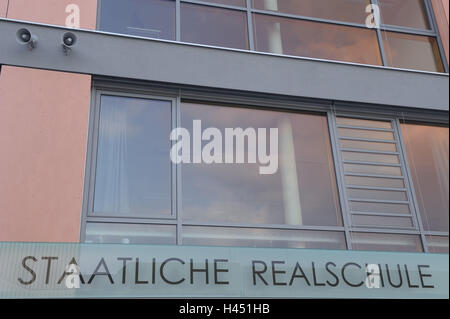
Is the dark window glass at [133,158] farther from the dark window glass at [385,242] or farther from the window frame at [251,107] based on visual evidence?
the dark window glass at [385,242]

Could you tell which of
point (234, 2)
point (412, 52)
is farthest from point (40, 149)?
point (412, 52)

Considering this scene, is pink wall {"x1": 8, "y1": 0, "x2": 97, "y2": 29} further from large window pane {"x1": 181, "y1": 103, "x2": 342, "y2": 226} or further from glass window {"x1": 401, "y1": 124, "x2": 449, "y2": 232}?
glass window {"x1": 401, "y1": 124, "x2": 449, "y2": 232}

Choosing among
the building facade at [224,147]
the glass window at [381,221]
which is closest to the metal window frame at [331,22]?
the building facade at [224,147]

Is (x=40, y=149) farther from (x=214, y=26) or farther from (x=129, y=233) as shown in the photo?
(x=214, y=26)

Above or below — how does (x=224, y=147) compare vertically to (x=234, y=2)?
below

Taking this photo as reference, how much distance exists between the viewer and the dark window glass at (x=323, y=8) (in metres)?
7.52

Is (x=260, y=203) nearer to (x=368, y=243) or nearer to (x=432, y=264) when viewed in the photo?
(x=368, y=243)

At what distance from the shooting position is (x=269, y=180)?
6.55 metres

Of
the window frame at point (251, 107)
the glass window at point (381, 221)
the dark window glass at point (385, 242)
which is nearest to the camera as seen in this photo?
the window frame at point (251, 107)

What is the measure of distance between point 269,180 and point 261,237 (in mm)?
825

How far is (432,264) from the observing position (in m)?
5.29

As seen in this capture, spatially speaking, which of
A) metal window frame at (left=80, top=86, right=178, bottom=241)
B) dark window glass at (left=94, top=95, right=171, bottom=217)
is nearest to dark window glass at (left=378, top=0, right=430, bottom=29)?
metal window frame at (left=80, top=86, right=178, bottom=241)

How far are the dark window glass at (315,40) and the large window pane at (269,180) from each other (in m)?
1.06

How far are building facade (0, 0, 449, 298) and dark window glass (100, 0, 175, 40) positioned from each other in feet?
0.09
